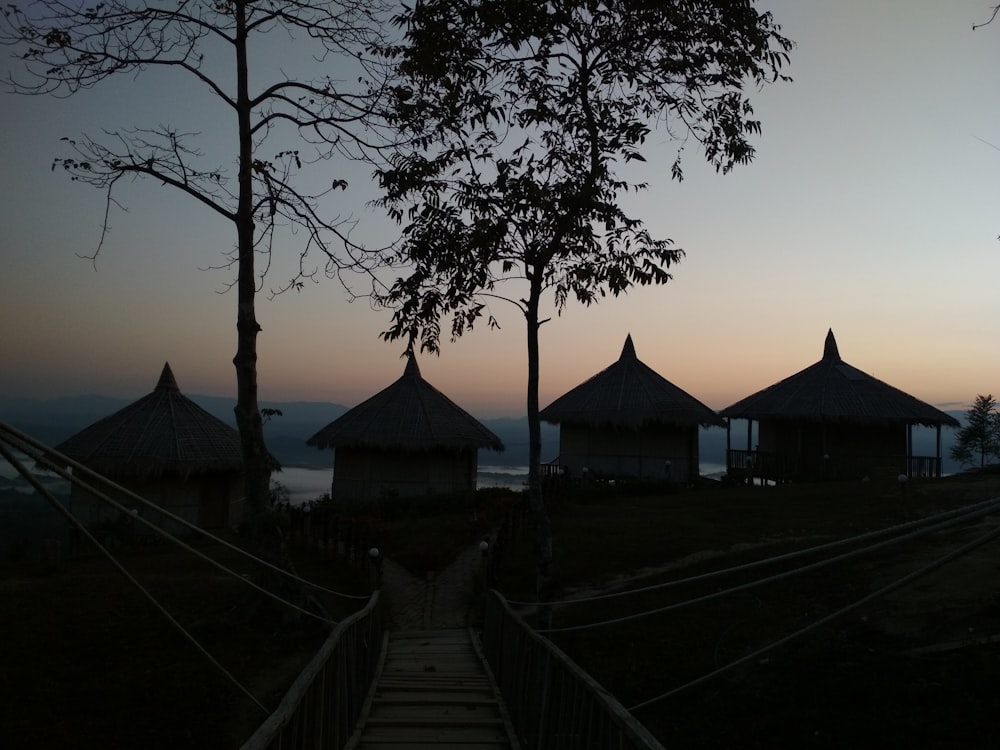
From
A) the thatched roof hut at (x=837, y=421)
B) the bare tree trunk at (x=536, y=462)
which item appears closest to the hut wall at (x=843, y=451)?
the thatched roof hut at (x=837, y=421)

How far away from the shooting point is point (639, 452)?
25.3 meters

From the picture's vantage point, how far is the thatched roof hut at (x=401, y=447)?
871 inches

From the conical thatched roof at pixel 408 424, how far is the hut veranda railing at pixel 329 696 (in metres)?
14.9

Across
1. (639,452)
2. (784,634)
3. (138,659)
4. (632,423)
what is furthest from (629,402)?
(138,659)

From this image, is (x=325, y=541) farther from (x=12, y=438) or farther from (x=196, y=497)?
(x=12, y=438)

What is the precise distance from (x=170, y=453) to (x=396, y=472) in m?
6.11

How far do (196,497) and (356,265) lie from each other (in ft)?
39.8

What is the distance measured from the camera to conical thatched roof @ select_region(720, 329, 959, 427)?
2386 cm

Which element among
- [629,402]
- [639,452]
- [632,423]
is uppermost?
[629,402]

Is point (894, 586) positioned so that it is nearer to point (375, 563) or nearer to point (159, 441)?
point (375, 563)

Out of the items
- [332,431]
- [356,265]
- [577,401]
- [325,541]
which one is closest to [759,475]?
[577,401]

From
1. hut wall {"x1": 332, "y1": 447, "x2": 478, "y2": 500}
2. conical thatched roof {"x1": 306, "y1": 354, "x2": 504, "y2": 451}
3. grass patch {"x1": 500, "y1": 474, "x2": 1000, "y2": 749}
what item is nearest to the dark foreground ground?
grass patch {"x1": 500, "y1": 474, "x2": 1000, "y2": 749}

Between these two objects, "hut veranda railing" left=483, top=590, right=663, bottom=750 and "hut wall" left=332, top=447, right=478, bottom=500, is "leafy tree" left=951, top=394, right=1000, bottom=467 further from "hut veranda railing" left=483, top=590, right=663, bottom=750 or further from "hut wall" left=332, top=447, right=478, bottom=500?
"hut veranda railing" left=483, top=590, right=663, bottom=750

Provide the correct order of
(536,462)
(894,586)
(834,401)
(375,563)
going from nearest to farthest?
(894,586) → (536,462) → (375,563) → (834,401)
